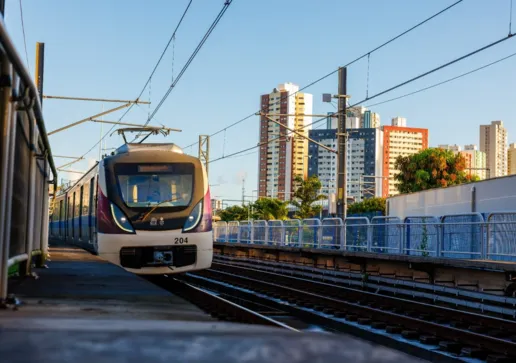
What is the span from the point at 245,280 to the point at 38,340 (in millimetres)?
18311

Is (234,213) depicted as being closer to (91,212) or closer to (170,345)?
(91,212)

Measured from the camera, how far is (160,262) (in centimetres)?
1560

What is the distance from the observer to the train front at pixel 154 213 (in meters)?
15.6

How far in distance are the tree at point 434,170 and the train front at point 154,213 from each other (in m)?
44.1

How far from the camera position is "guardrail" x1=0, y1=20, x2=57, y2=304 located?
511 cm

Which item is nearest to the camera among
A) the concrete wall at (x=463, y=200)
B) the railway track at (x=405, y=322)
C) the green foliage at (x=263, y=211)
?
the railway track at (x=405, y=322)

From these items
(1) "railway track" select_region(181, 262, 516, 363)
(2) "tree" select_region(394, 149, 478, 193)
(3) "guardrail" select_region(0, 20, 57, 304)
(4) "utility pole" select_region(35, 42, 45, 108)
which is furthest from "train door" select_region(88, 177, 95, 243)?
(2) "tree" select_region(394, 149, 478, 193)

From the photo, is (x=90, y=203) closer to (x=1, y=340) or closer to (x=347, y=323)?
(x=347, y=323)

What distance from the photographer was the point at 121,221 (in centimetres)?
1563

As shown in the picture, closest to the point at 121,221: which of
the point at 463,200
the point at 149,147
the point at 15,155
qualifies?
the point at 149,147

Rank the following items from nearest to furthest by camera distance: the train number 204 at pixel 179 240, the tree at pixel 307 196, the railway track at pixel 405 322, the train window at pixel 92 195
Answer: the railway track at pixel 405 322
the train number 204 at pixel 179 240
the train window at pixel 92 195
the tree at pixel 307 196

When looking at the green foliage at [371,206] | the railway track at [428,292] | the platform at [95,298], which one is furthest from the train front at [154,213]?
the green foliage at [371,206]

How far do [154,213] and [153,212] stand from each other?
32 millimetres

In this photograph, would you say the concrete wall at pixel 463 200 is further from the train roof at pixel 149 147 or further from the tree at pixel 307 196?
the tree at pixel 307 196
